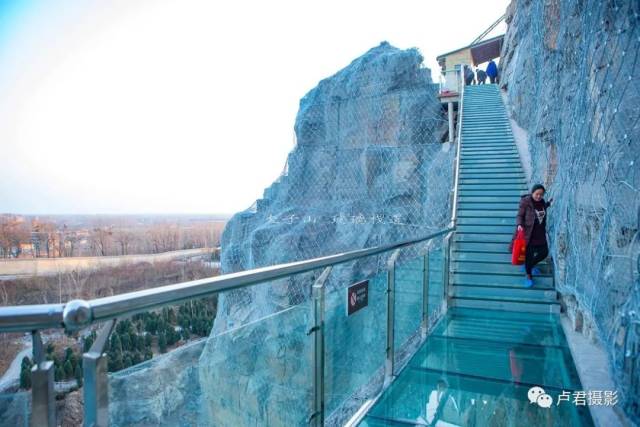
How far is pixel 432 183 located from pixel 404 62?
6.11 meters

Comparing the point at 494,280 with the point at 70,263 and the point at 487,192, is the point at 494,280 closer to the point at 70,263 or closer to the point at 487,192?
the point at 487,192

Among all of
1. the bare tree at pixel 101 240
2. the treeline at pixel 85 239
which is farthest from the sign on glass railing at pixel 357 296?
the bare tree at pixel 101 240

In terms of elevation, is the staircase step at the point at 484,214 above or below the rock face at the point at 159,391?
above

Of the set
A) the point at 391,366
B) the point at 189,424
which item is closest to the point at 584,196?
the point at 391,366

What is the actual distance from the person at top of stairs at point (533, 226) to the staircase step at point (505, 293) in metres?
0.10

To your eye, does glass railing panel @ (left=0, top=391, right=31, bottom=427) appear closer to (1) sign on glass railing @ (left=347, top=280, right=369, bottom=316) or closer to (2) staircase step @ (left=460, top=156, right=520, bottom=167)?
(1) sign on glass railing @ (left=347, top=280, right=369, bottom=316)

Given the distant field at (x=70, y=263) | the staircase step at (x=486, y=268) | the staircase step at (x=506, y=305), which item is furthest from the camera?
the distant field at (x=70, y=263)

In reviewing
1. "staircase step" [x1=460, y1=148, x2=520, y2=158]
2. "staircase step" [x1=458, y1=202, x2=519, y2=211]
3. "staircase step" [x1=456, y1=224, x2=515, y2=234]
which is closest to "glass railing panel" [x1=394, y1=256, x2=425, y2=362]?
"staircase step" [x1=456, y1=224, x2=515, y2=234]

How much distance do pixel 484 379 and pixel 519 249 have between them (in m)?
2.02

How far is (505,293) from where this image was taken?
3.89 meters

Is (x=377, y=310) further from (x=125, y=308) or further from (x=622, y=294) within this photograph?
(x=125, y=308)

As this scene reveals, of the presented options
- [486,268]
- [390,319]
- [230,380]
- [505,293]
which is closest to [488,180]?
[486,268]

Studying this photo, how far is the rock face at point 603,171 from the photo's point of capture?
1542mm

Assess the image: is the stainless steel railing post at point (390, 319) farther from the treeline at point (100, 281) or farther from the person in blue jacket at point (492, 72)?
the person in blue jacket at point (492, 72)
